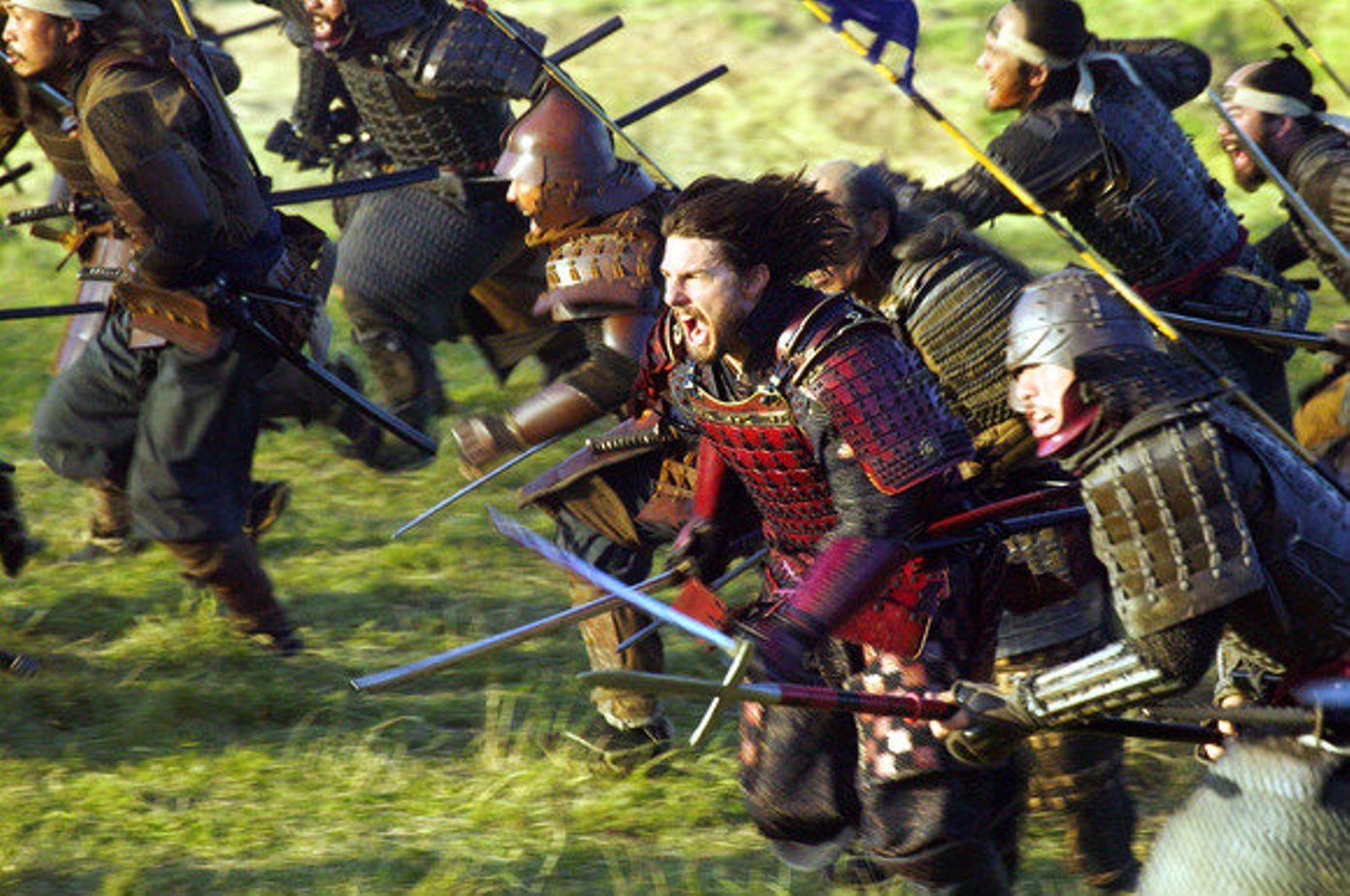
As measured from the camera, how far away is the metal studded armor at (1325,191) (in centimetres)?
512

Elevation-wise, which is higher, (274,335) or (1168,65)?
(1168,65)

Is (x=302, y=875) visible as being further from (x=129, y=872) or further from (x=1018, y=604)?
(x=1018, y=604)

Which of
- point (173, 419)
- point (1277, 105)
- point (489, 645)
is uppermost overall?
point (1277, 105)

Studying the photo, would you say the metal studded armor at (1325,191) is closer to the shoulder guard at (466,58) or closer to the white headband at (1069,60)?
the white headband at (1069,60)

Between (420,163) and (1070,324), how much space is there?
393cm

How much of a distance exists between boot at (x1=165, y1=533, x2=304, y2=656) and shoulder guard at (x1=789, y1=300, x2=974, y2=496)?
236cm

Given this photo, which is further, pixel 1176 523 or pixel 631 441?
pixel 631 441

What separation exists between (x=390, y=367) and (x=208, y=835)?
2.79 meters

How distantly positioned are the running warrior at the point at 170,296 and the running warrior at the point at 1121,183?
2.01 metres

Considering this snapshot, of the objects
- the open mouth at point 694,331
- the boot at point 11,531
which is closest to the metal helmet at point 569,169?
the open mouth at point 694,331

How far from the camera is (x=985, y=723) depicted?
3.12m

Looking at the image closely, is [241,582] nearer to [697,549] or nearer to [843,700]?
[697,549]

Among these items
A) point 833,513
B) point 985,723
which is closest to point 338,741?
point 833,513

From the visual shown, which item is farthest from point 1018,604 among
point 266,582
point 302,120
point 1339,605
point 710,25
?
point 710,25
